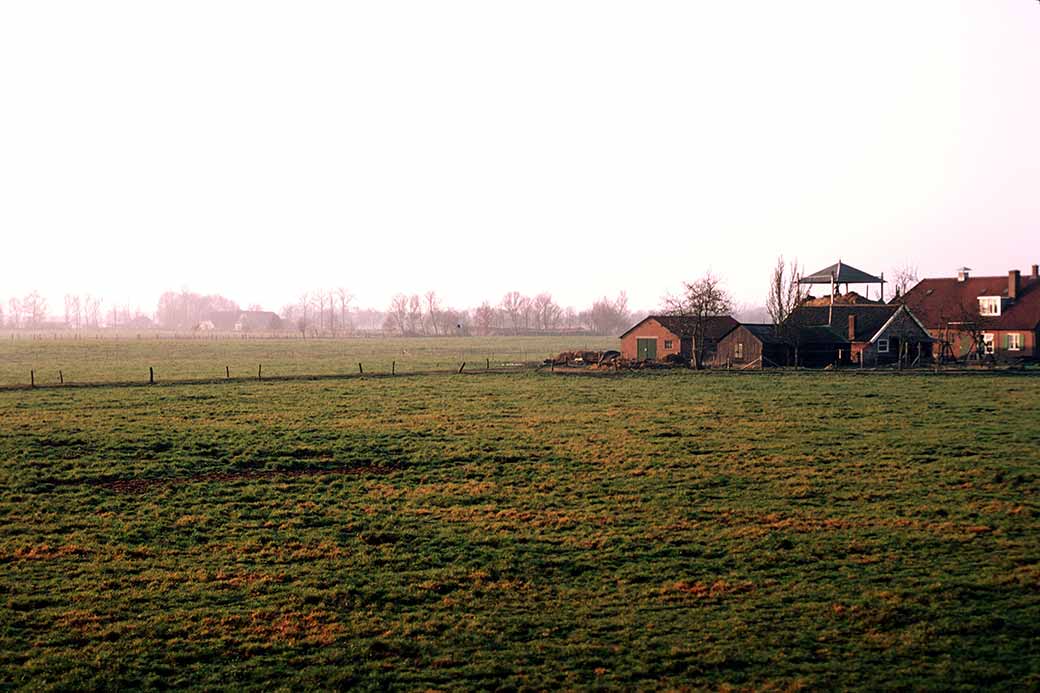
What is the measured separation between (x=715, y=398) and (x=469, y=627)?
3317 cm

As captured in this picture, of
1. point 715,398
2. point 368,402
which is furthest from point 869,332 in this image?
point 368,402

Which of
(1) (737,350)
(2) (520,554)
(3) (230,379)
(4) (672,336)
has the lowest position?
(2) (520,554)

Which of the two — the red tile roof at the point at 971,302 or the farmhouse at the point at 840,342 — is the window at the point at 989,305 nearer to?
the red tile roof at the point at 971,302

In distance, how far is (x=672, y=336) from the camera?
7719 cm

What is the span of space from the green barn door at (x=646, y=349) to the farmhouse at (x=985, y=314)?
22.3 meters

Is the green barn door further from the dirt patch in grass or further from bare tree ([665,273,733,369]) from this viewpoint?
the dirt patch in grass

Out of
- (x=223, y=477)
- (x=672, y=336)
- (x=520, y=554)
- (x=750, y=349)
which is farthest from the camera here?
(x=672, y=336)

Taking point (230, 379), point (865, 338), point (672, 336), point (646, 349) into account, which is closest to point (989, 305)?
point (865, 338)

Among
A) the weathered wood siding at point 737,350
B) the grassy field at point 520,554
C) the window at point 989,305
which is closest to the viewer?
the grassy field at point 520,554

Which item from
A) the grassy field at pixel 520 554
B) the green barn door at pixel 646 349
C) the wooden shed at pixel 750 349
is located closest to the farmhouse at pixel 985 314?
the wooden shed at pixel 750 349

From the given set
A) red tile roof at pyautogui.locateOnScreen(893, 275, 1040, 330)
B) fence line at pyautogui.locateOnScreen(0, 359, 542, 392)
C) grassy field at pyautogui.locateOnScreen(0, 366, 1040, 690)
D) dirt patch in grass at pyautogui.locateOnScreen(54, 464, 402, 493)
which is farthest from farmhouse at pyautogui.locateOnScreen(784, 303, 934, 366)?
dirt patch in grass at pyautogui.locateOnScreen(54, 464, 402, 493)

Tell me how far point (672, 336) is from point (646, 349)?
3209 millimetres

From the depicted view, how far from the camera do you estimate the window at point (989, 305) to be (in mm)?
76438

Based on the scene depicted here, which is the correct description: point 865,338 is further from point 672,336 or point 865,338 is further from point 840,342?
point 672,336
